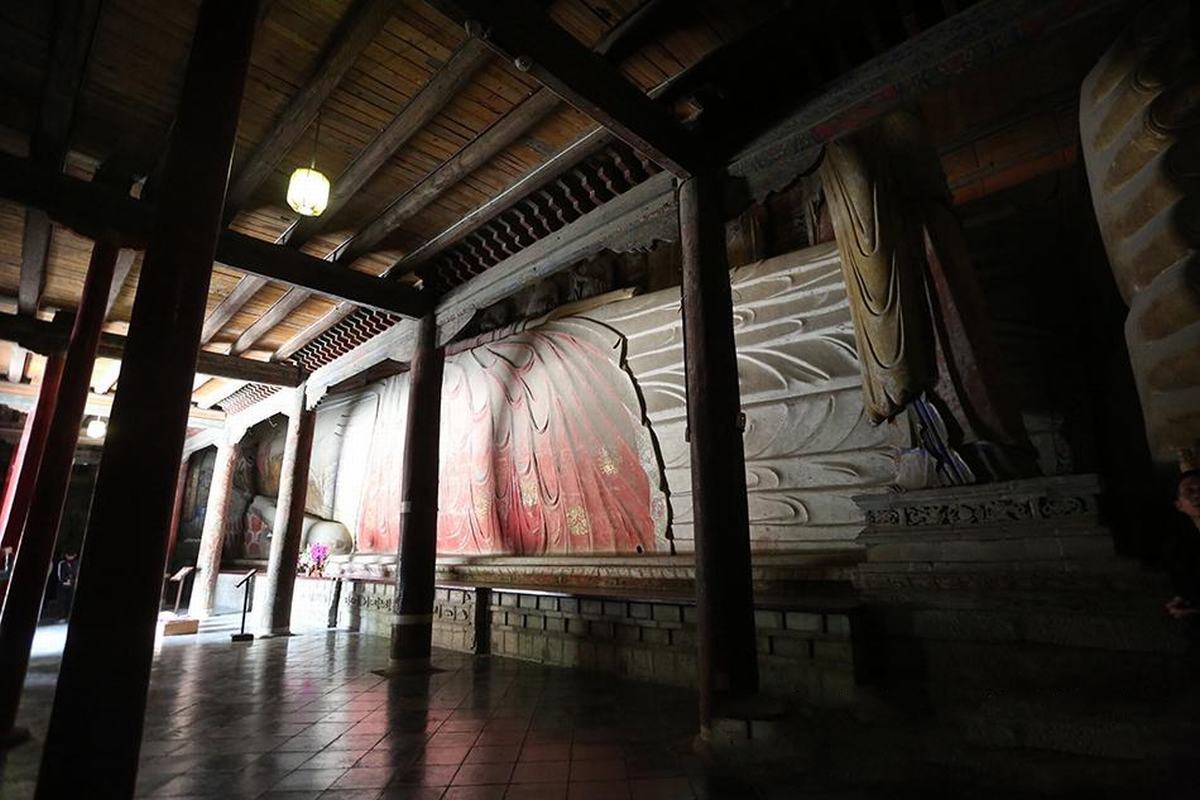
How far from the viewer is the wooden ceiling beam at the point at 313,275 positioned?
503 centimetres

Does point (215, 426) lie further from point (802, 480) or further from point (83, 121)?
point (802, 480)

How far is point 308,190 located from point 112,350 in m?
4.78

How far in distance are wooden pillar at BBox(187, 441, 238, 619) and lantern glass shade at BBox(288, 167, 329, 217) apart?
7976mm

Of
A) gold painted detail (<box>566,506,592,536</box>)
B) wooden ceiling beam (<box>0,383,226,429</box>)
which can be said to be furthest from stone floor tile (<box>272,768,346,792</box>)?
wooden ceiling beam (<box>0,383,226,429</box>)

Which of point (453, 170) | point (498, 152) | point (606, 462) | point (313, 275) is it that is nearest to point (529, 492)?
point (606, 462)

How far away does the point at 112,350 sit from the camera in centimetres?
693

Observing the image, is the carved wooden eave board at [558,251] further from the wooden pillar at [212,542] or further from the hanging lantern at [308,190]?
the wooden pillar at [212,542]

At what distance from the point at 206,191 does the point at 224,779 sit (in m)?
2.69

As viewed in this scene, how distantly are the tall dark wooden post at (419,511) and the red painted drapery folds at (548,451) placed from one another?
56.4 inches

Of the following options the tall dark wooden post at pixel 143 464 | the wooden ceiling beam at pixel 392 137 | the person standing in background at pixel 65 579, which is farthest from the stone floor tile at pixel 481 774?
the person standing in background at pixel 65 579

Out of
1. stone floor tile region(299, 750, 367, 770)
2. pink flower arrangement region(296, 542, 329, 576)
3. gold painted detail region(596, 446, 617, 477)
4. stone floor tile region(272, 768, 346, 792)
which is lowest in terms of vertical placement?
stone floor tile region(299, 750, 367, 770)

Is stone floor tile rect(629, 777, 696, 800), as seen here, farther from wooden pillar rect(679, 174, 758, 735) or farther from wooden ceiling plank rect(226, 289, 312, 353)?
wooden ceiling plank rect(226, 289, 312, 353)

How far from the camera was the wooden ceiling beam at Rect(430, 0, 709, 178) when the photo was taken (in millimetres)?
2781

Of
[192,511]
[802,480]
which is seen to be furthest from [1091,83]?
[192,511]
